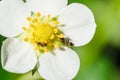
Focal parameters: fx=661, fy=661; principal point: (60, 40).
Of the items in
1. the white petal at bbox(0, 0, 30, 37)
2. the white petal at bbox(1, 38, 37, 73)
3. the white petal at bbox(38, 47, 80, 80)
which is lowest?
the white petal at bbox(38, 47, 80, 80)

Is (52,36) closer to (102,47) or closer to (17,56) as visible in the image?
(17,56)

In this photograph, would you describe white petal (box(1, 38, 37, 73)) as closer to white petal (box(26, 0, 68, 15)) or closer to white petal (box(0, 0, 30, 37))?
white petal (box(0, 0, 30, 37))

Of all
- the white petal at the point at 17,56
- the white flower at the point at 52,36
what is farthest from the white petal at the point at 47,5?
the white petal at the point at 17,56

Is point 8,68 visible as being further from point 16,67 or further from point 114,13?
point 114,13

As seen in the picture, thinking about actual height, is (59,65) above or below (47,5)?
below

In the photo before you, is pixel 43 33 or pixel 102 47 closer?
pixel 43 33

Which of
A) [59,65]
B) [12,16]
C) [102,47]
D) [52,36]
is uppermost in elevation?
[12,16]

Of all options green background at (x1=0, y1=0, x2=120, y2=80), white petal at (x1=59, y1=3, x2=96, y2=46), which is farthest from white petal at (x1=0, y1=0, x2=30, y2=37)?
green background at (x1=0, y1=0, x2=120, y2=80)

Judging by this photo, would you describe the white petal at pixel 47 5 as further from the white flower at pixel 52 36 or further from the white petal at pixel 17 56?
the white petal at pixel 17 56

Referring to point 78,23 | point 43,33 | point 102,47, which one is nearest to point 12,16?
point 43,33
